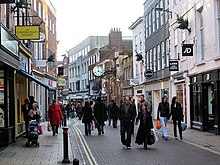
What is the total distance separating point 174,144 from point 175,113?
1976 millimetres

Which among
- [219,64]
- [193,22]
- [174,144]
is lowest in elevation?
[174,144]

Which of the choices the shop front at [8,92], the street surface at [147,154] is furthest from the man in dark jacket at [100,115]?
the shop front at [8,92]

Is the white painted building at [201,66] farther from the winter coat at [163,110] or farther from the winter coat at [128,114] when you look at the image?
the winter coat at [128,114]

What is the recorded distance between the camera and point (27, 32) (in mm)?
18109

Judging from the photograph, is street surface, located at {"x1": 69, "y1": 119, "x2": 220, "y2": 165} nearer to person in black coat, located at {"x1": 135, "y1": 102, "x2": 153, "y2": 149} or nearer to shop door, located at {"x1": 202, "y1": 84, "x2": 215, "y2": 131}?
person in black coat, located at {"x1": 135, "y1": 102, "x2": 153, "y2": 149}

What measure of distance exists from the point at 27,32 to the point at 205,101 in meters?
9.64

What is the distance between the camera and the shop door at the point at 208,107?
69.5 ft

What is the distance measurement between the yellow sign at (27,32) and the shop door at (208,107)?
29.4 feet

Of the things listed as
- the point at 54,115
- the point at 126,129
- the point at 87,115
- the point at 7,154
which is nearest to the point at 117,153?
the point at 126,129

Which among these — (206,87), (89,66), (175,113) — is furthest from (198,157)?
(89,66)

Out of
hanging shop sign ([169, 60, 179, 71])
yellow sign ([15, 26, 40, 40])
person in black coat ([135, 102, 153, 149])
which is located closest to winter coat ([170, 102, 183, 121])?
person in black coat ([135, 102, 153, 149])

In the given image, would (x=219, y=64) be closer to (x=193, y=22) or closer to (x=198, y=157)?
(x=193, y=22)

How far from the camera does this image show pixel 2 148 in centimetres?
1511

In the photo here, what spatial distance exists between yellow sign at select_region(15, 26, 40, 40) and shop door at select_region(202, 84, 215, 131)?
897 cm
